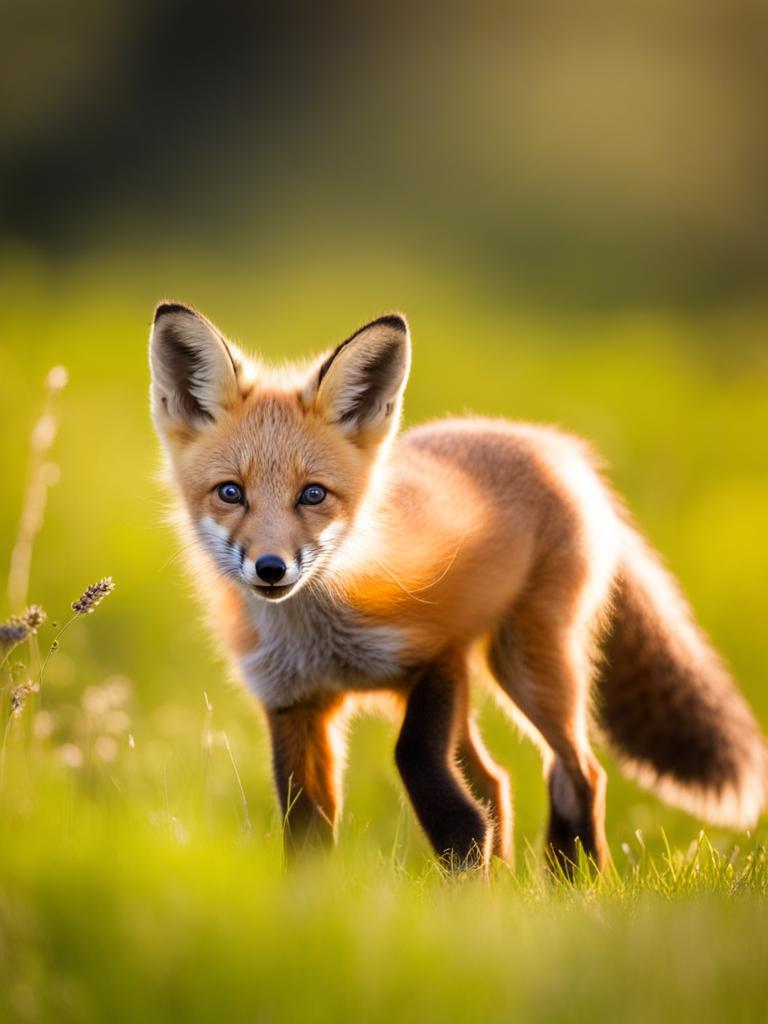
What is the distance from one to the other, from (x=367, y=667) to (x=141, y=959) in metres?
1.59

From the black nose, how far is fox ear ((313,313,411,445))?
0.71m

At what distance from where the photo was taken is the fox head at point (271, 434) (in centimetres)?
331

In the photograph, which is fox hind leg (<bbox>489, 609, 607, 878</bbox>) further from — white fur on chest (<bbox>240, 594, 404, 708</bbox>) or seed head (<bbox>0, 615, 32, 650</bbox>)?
seed head (<bbox>0, 615, 32, 650</bbox>)

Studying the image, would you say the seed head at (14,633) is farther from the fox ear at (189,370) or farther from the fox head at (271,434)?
the fox ear at (189,370)

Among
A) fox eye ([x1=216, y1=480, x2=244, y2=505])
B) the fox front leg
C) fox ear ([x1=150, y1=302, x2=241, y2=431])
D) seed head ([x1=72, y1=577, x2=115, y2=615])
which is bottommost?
the fox front leg

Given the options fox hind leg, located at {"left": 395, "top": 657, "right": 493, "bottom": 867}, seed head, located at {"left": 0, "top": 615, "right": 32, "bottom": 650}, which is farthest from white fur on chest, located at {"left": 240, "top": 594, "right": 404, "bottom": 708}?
seed head, located at {"left": 0, "top": 615, "right": 32, "bottom": 650}

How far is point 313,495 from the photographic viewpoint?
3410 mm

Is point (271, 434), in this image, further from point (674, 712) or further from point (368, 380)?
point (674, 712)

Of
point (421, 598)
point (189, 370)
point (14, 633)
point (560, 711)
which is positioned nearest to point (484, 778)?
point (560, 711)

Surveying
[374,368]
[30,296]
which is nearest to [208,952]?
[374,368]

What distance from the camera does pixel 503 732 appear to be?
20.4 feet

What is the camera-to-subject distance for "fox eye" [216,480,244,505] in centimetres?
336

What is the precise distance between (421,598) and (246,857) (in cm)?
128

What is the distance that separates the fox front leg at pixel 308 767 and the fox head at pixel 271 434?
0.50 meters
